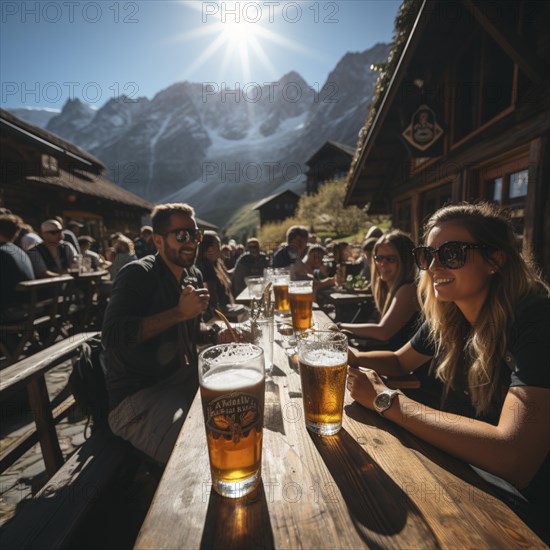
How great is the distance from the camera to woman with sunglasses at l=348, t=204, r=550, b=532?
0.97m

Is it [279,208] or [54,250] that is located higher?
[279,208]

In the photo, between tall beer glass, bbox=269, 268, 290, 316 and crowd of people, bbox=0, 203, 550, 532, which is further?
tall beer glass, bbox=269, 268, 290, 316

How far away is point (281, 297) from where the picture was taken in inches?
109

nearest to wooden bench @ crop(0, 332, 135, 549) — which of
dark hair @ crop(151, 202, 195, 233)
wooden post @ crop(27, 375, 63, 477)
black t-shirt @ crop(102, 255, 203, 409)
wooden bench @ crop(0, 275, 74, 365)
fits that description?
wooden post @ crop(27, 375, 63, 477)

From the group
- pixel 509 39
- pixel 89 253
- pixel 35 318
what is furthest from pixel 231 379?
pixel 89 253

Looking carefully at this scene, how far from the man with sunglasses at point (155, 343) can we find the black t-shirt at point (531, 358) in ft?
5.22

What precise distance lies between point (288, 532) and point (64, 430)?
326 centimetres

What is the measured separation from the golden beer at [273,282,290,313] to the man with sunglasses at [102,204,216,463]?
2.24 ft

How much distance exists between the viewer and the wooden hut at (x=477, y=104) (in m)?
3.17

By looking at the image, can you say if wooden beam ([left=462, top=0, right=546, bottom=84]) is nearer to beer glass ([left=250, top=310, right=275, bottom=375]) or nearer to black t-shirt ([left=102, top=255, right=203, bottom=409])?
beer glass ([left=250, top=310, right=275, bottom=375])

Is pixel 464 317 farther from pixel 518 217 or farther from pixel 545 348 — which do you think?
pixel 518 217

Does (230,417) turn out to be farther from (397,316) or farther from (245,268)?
(245,268)

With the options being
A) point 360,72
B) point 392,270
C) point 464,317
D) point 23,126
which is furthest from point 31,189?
point 360,72

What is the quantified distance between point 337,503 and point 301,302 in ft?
4.61
